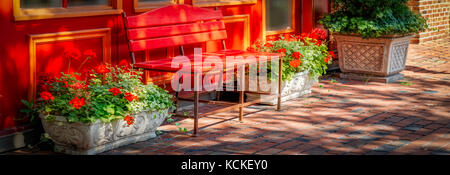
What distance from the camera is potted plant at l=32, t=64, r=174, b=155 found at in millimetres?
5023

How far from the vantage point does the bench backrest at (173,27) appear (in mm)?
6062

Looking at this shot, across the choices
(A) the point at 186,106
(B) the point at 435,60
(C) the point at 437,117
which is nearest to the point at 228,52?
A: (A) the point at 186,106

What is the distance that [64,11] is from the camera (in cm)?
562

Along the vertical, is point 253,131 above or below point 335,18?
below

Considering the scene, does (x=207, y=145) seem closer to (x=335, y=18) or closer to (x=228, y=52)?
(x=228, y=52)

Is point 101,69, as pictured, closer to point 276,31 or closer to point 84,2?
point 84,2

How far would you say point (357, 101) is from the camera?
299 inches

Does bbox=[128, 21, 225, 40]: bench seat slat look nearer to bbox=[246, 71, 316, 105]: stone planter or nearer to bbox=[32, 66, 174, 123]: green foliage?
bbox=[32, 66, 174, 123]: green foliage

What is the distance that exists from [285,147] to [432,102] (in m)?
2.82

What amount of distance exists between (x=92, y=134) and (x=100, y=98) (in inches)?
12.3

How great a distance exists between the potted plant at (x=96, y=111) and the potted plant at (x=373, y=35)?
3.98 m

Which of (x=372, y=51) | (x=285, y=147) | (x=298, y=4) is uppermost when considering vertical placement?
(x=298, y=4)

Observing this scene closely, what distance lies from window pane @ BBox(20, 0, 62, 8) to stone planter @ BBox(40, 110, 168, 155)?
943mm

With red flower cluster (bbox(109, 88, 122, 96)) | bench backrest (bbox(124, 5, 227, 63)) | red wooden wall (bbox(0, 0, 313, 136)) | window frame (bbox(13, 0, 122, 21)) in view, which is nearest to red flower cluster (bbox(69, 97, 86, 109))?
red flower cluster (bbox(109, 88, 122, 96))
